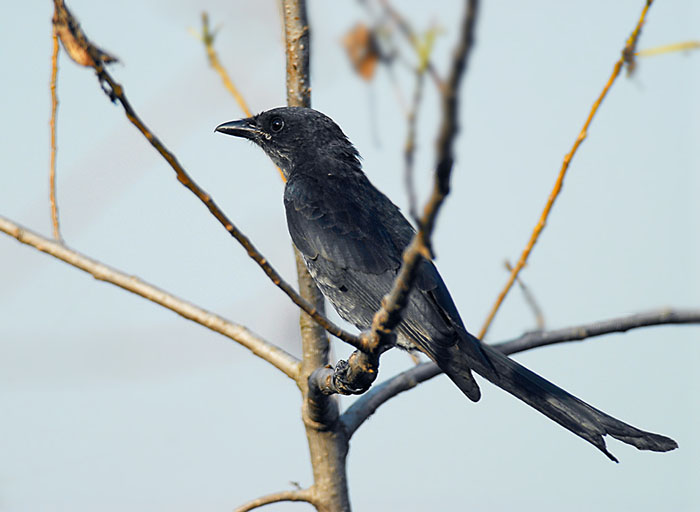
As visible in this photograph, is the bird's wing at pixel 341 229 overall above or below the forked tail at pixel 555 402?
above

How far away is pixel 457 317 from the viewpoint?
357 cm

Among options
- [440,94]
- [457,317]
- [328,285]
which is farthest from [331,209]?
[440,94]

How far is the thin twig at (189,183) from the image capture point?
71.7 inches

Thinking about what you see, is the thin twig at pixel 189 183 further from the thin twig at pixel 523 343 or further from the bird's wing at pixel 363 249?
the thin twig at pixel 523 343

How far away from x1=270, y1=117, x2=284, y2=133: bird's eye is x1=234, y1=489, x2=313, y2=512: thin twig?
7.07ft

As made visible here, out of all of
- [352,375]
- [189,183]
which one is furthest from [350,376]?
[189,183]

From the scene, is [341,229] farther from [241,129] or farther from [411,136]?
[411,136]

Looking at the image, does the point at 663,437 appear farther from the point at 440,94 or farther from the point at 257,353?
the point at 440,94

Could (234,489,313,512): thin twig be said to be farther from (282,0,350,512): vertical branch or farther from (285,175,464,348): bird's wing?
(285,175,464,348): bird's wing

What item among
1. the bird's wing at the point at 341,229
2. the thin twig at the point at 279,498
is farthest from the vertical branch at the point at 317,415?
the bird's wing at the point at 341,229

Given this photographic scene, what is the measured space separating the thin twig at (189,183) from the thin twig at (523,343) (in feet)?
3.90

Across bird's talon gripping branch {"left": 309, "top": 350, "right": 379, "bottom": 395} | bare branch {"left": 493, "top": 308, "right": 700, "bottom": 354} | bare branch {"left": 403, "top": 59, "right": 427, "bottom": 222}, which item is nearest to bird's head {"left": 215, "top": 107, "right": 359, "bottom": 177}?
bare branch {"left": 493, "top": 308, "right": 700, "bottom": 354}

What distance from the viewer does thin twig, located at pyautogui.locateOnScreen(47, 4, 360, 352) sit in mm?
1822

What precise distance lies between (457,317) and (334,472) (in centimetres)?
90
